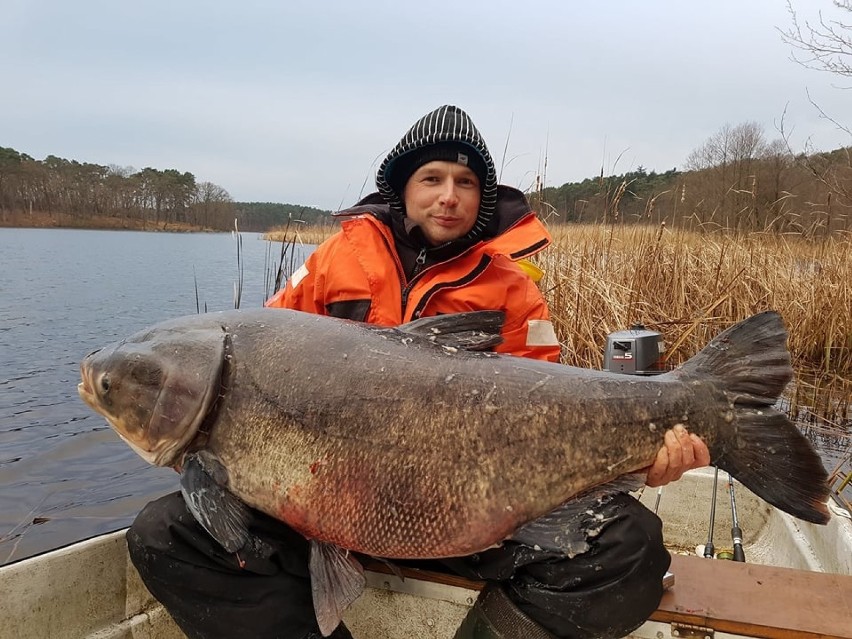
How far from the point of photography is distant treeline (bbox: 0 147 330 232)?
57.6 metres

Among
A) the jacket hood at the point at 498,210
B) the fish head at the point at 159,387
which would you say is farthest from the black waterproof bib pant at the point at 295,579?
the jacket hood at the point at 498,210

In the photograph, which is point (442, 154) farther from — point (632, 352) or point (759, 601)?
point (759, 601)

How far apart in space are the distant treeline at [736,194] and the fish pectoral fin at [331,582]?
4.87 meters

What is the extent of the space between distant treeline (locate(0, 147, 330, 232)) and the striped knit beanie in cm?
5387

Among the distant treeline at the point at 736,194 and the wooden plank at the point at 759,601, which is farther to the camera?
the distant treeline at the point at 736,194

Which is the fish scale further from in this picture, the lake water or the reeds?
the reeds

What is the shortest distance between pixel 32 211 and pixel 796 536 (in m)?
69.3

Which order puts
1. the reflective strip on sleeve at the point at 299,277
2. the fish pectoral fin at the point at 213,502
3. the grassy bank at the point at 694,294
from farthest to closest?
the grassy bank at the point at 694,294, the reflective strip on sleeve at the point at 299,277, the fish pectoral fin at the point at 213,502

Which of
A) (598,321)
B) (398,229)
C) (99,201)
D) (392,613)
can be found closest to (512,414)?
(392,613)

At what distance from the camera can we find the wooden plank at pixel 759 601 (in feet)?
6.28

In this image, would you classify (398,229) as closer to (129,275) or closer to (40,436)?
(40,436)

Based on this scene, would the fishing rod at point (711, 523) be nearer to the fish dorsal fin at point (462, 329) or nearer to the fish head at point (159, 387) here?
the fish dorsal fin at point (462, 329)

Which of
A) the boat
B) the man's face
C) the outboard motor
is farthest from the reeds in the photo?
the boat

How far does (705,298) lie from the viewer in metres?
6.70
